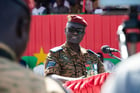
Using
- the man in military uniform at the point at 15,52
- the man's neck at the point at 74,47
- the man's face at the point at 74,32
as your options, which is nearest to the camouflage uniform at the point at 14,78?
the man in military uniform at the point at 15,52

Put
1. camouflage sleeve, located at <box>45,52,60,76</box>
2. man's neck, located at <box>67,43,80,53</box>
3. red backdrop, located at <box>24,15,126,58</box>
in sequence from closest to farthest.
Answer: camouflage sleeve, located at <box>45,52,60,76</box> < man's neck, located at <box>67,43,80,53</box> < red backdrop, located at <box>24,15,126,58</box>

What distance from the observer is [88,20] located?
29.2ft

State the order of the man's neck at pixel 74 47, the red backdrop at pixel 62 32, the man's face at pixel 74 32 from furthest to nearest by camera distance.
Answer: the red backdrop at pixel 62 32 → the man's face at pixel 74 32 → the man's neck at pixel 74 47

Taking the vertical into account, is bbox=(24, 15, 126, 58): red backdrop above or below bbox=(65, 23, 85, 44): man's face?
above

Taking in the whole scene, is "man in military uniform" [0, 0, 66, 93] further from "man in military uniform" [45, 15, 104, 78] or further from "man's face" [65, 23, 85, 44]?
"man's face" [65, 23, 85, 44]

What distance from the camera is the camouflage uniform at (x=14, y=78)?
47.0 inches

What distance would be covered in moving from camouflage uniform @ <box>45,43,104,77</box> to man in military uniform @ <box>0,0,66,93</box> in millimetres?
3697

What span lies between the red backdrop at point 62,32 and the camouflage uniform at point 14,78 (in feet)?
24.1

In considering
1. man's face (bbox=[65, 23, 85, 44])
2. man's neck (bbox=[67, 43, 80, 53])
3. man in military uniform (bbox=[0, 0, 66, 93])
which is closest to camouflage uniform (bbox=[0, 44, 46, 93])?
man in military uniform (bbox=[0, 0, 66, 93])

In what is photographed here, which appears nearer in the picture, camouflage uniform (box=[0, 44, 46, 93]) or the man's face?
camouflage uniform (box=[0, 44, 46, 93])

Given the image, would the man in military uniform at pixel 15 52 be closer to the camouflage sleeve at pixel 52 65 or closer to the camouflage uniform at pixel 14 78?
the camouflage uniform at pixel 14 78

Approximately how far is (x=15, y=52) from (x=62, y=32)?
7.77 meters

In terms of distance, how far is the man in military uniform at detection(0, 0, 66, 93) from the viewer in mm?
1209

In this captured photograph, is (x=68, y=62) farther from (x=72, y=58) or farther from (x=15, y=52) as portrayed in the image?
(x=15, y=52)
